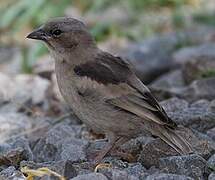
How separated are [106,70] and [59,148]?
0.63 metres

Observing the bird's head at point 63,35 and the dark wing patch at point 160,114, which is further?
the bird's head at point 63,35

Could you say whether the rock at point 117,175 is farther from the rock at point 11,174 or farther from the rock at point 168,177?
the rock at point 11,174

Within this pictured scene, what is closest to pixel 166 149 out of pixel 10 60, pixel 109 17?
pixel 10 60

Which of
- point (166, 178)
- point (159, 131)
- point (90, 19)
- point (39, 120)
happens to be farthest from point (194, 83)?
point (90, 19)

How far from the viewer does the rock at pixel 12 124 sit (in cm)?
616

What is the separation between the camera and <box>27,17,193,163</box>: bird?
494 centimetres

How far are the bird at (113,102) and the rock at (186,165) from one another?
30 cm

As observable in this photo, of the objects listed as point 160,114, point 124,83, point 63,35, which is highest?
point 63,35

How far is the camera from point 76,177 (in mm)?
4129

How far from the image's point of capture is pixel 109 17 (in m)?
11.0

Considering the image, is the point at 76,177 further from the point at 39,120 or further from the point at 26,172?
the point at 39,120

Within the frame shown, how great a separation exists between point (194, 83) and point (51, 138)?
1.93 m

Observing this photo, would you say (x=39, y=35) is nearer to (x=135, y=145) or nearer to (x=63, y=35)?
(x=63, y=35)

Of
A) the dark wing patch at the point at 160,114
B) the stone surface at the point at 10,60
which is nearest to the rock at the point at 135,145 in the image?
the dark wing patch at the point at 160,114
